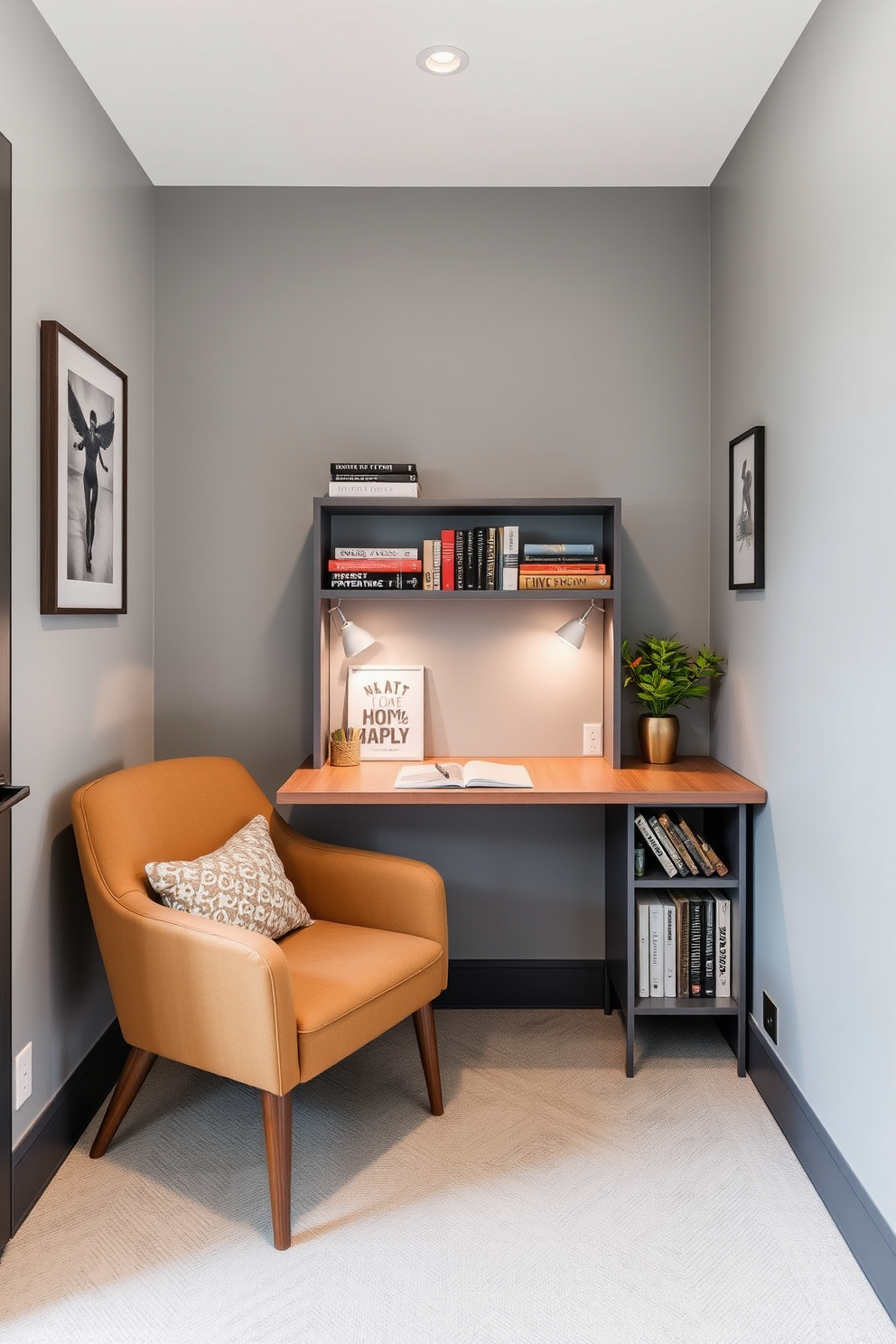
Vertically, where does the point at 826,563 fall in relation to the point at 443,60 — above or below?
Answer: below

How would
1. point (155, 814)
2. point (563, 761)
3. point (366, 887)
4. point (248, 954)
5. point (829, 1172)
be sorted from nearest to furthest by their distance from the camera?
point (248, 954) → point (829, 1172) → point (155, 814) → point (366, 887) → point (563, 761)

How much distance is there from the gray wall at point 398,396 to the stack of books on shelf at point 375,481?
0.77 ft

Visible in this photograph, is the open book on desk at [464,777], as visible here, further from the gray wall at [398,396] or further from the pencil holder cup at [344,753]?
A: the gray wall at [398,396]

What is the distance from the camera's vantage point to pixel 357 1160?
6.76 feet

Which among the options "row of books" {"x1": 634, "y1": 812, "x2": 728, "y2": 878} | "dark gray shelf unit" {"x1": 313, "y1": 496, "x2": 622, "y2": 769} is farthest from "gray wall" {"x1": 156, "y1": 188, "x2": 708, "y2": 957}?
"row of books" {"x1": 634, "y1": 812, "x2": 728, "y2": 878}

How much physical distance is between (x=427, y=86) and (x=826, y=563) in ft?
5.17

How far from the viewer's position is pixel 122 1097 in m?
2.08

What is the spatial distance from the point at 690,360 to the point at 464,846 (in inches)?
68.1

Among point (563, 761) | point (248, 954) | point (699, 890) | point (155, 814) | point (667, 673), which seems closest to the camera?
point (248, 954)

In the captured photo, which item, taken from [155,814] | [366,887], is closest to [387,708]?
[366,887]

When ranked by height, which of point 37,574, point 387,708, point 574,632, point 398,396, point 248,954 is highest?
point 398,396

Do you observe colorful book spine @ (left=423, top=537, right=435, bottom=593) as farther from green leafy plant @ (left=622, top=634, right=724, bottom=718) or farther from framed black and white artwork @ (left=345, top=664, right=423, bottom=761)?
green leafy plant @ (left=622, top=634, right=724, bottom=718)

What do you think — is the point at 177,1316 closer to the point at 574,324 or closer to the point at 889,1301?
the point at 889,1301

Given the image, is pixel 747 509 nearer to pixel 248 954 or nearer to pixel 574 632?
pixel 574 632
